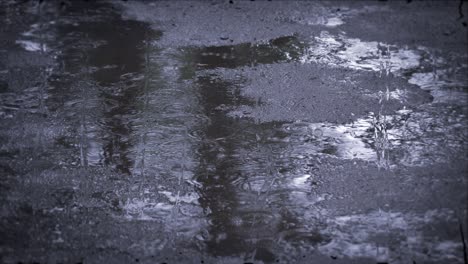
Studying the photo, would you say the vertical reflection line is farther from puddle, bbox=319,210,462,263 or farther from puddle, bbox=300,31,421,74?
puddle, bbox=300,31,421,74

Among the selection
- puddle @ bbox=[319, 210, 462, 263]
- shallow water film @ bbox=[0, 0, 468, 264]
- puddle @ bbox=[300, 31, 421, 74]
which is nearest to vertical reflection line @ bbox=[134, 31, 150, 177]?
shallow water film @ bbox=[0, 0, 468, 264]

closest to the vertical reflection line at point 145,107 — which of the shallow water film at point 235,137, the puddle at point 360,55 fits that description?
the shallow water film at point 235,137

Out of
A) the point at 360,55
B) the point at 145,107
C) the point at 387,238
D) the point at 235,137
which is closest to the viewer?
the point at 387,238

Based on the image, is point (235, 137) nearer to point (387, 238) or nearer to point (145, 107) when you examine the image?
point (145, 107)

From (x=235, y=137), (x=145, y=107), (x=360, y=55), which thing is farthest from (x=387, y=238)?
(x=360, y=55)

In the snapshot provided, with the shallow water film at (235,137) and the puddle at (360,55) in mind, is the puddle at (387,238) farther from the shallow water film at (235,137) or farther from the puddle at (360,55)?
the puddle at (360,55)

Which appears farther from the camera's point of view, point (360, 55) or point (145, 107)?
point (360, 55)

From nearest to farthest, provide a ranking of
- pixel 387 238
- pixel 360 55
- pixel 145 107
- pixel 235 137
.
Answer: pixel 387 238 < pixel 235 137 < pixel 145 107 < pixel 360 55

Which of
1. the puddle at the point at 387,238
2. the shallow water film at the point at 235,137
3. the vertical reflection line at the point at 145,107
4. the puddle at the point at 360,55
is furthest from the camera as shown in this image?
the puddle at the point at 360,55

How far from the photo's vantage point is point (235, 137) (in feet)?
14.8

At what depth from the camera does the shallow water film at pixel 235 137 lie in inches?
134

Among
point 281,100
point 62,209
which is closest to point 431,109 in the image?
point 281,100

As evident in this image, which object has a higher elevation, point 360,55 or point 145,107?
point 360,55

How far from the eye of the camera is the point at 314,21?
7000mm
